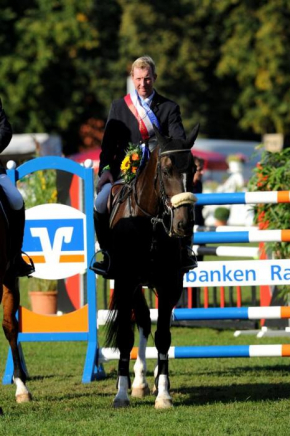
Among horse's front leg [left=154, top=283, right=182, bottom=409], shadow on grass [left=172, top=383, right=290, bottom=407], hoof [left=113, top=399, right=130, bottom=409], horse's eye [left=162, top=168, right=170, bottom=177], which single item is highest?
horse's eye [left=162, top=168, right=170, bottom=177]

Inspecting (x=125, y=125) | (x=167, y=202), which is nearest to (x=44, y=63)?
(x=125, y=125)

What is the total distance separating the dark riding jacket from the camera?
9016 millimetres

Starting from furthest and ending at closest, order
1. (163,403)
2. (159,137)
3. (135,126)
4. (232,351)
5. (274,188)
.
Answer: (274,188) → (232,351) → (135,126) → (163,403) → (159,137)

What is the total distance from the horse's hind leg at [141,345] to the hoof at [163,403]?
2.44 ft

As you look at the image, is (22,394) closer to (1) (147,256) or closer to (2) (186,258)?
(1) (147,256)

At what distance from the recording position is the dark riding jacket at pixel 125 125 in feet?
29.6

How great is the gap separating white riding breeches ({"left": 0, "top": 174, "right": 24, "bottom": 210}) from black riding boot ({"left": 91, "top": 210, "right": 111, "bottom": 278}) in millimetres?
752

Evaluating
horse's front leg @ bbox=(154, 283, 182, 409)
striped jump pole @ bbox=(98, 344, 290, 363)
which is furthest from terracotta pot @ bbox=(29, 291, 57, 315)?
horse's front leg @ bbox=(154, 283, 182, 409)

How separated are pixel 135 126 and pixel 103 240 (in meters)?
1.08

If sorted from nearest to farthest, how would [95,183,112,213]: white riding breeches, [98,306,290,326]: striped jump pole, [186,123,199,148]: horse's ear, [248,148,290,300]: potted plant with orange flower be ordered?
[186,123,199,148]: horse's ear → [95,183,112,213]: white riding breeches → [98,306,290,326]: striped jump pole → [248,148,290,300]: potted plant with orange flower

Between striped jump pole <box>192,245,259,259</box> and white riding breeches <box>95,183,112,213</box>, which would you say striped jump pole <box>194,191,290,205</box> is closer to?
white riding breeches <box>95,183,112,213</box>

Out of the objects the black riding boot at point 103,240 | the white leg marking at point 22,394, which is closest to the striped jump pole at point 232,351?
the black riding boot at point 103,240

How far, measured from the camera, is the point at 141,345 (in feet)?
31.4

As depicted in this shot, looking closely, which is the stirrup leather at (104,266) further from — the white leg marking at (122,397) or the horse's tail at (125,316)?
the white leg marking at (122,397)
